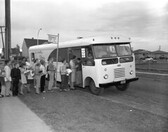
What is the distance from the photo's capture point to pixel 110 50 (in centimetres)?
975

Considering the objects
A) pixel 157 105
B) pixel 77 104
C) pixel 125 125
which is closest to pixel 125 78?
pixel 157 105

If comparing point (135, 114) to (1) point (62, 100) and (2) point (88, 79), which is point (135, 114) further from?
(2) point (88, 79)

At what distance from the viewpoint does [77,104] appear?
7496 mm

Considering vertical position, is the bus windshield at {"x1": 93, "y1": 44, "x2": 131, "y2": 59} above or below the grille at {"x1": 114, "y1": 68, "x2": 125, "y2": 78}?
above

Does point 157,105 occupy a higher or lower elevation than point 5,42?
lower

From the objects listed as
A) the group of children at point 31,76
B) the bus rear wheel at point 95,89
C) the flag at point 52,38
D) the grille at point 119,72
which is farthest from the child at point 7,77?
the grille at point 119,72

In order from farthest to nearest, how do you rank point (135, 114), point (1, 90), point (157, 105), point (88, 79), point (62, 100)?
1. point (88, 79)
2. point (1, 90)
3. point (62, 100)
4. point (157, 105)
5. point (135, 114)

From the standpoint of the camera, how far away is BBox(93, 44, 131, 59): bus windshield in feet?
31.0

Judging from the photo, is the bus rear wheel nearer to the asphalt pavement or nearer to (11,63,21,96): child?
(11,63,21,96): child

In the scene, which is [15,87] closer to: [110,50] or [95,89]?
[95,89]

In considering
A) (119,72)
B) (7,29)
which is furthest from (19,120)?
(7,29)

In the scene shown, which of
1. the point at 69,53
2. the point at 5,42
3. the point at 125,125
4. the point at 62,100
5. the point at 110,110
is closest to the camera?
the point at 125,125

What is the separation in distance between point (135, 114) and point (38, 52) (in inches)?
453

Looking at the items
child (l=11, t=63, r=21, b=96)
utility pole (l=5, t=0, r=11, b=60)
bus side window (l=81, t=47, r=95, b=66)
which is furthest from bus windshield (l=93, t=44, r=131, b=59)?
utility pole (l=5, t=0, r=11, b=60)
